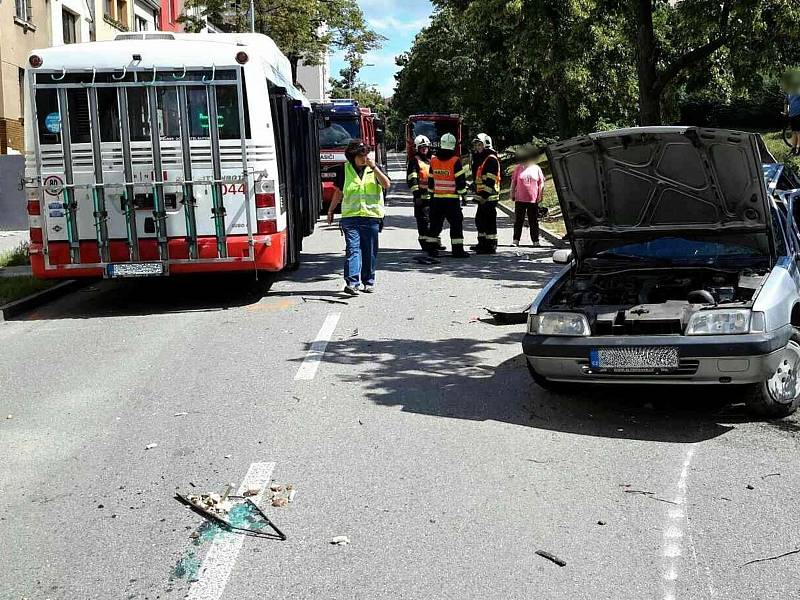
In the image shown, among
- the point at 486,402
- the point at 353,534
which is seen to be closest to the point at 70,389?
the point at 486,402

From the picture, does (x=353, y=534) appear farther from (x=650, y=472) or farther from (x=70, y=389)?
(x=70, y=389)

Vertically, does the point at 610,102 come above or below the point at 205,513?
above

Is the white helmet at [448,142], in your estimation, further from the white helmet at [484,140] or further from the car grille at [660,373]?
the car grille at [660,373]

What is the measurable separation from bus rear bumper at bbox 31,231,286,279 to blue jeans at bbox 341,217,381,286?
105 cm

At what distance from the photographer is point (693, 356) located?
5.85 metres

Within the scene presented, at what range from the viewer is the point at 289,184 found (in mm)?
13047

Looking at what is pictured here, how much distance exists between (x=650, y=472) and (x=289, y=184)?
8.62 metres

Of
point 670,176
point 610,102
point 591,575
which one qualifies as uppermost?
point 610,102

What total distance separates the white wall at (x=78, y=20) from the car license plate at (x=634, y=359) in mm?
26956

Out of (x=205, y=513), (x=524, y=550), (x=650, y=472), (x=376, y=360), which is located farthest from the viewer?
(x=376, y=360)

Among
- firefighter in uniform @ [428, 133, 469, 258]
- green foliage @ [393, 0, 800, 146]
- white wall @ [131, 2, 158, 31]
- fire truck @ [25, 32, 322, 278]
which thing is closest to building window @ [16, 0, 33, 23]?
white wall @ [131, 2, 158, 31]

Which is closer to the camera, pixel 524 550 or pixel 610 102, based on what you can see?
pixel 524 550

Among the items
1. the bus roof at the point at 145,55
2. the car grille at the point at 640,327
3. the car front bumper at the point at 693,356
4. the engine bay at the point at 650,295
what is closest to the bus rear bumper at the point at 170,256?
the bus roof at the point at 145,55

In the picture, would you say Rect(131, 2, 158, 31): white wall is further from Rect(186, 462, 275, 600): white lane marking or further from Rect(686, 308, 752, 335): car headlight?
Rect(186, 462, 275, 600): white lane marking
